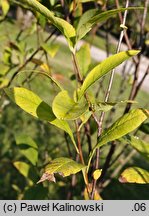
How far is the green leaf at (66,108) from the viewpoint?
0.91 metres

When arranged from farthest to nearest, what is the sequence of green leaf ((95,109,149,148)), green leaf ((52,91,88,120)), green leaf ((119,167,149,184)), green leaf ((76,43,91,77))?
green leaf ((76,43,91,77)) < green leaf ((119,167,149,184)) < green leaf ((95,109,149,148)) < green leaf ((52,91,88,120))

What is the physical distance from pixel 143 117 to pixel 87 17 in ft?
1.08

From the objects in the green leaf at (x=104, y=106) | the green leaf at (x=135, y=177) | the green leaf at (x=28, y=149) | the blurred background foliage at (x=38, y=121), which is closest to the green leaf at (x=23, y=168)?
the blurred background foliage at (x=38, y=121)

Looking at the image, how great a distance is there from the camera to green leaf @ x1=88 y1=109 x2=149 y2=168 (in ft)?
3.33

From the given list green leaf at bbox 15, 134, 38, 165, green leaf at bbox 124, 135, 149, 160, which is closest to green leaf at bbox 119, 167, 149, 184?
green leaf at bbox 124, 135, 149, 160

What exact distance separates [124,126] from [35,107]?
0.80ft

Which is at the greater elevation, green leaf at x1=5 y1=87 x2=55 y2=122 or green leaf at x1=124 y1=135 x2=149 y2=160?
green leaf at x1=5 y1=87 x2=55 y2=122

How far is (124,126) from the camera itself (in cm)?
103

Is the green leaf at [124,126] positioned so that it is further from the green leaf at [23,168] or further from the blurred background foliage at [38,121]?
the green leaf at [23,168]

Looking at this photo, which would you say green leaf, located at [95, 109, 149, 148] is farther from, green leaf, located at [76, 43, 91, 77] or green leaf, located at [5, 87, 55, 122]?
green leaf, located at [76, 43, 91, 77]

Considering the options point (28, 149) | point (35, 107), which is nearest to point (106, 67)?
point (35, 107)

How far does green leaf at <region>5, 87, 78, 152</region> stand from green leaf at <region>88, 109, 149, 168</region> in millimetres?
84

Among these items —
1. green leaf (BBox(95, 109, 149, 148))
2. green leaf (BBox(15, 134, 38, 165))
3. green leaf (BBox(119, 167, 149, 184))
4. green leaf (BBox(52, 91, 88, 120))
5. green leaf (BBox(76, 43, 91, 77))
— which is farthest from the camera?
green leaf (BBox(15, 134, 38, 165))

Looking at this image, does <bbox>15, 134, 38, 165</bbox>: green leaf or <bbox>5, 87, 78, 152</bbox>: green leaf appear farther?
<bbox>15, 134, 38, 165</bbox>: green leaf
